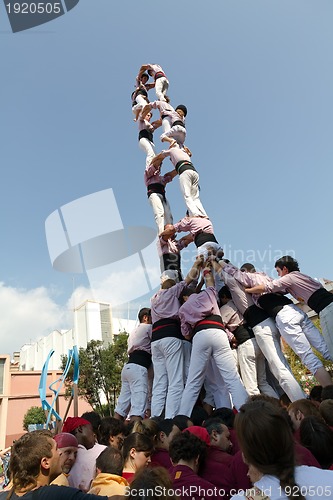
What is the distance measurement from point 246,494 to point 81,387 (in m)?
24.7

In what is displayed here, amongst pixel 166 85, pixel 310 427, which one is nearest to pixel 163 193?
pixel 166 85

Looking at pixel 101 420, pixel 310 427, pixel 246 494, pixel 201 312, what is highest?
pixel 201 312

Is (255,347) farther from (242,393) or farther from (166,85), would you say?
(166,85)

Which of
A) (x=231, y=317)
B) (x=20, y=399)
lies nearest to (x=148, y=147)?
(x=231, y=317)

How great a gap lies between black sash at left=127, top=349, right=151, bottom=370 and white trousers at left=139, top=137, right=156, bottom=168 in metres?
4.46

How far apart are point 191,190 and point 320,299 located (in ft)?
11.4

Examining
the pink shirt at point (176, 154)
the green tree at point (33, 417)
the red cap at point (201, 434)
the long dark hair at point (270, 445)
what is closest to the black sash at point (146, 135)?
the pink shirt at point (176, 154)

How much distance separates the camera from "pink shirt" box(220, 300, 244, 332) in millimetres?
5422

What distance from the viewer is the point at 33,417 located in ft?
95.2

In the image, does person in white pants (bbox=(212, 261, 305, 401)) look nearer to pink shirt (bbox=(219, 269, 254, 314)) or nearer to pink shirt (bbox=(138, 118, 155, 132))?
pink shirt (bbox=(219, 269, 254, 314))

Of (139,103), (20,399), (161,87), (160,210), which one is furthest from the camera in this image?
(20,399)

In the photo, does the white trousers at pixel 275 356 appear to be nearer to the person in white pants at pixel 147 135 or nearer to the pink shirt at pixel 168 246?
the pink shirt at pixel 168 246

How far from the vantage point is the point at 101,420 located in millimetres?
4012

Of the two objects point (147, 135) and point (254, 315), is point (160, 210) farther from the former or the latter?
point (254, 315)
